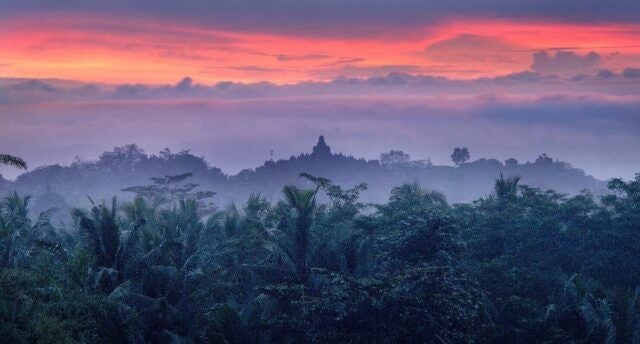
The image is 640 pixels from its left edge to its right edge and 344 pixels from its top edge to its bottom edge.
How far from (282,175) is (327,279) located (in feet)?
273

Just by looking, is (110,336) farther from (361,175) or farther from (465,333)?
(361,175)

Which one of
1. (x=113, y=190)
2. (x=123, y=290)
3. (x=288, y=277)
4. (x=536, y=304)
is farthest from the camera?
(x=113, y=190)

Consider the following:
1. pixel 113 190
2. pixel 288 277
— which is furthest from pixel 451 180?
pixel 288 277

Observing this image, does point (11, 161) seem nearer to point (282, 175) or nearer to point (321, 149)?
point (282, 175)

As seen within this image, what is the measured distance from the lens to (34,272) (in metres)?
17.7

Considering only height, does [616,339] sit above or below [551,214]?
below

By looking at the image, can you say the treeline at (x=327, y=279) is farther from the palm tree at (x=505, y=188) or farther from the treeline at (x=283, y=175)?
the treeline at (x=283, y=175)

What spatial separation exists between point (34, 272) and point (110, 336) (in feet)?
8.55

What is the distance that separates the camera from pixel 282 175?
335ft

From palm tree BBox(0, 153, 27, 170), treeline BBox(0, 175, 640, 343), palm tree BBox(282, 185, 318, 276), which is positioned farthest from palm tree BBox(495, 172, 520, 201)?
palm tree BBox(0, 153, 27, 170)

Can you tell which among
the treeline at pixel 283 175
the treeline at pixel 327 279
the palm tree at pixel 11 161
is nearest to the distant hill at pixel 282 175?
the treeline at pixel 283 175

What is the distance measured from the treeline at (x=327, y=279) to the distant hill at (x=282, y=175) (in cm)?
6330

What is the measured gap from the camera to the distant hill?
305ft

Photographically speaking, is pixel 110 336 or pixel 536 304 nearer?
pixel 110 336
